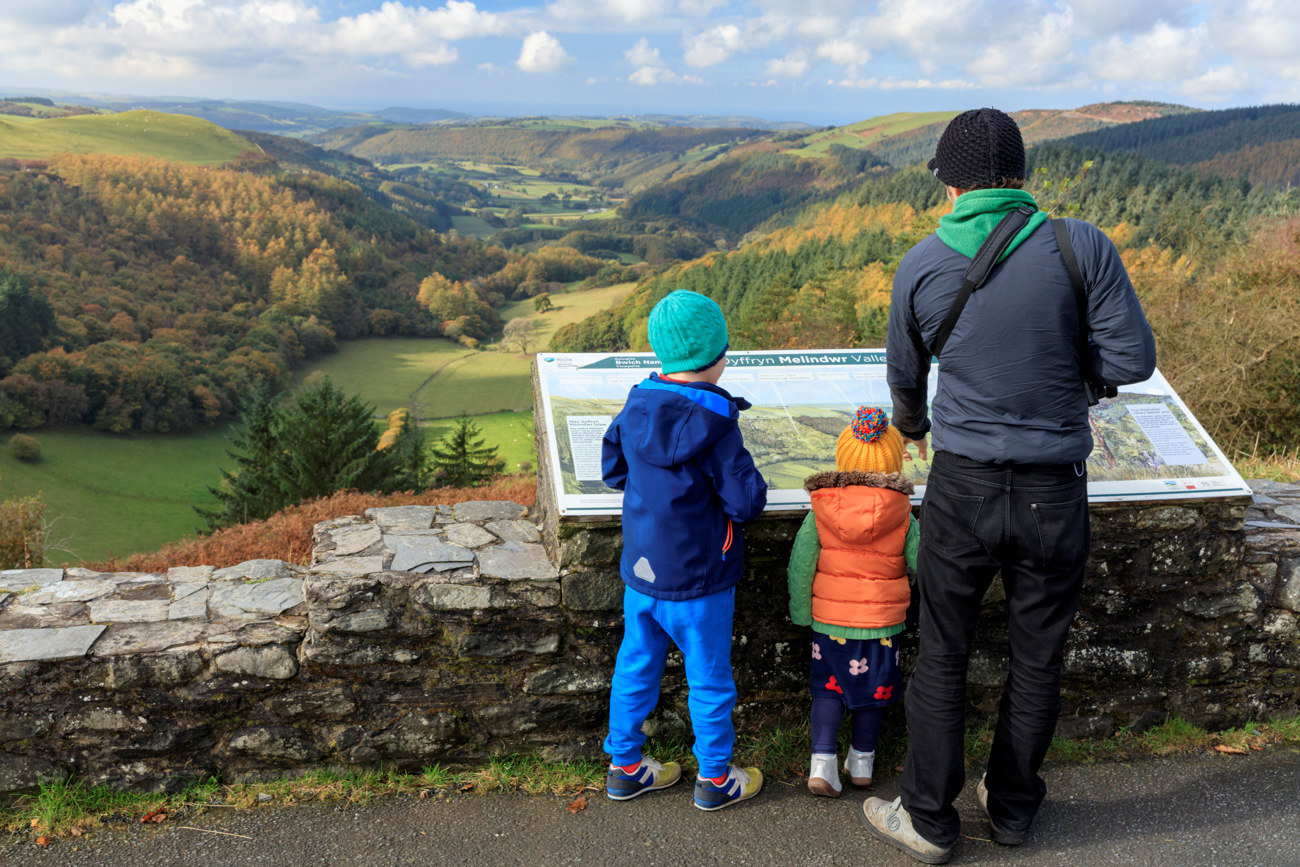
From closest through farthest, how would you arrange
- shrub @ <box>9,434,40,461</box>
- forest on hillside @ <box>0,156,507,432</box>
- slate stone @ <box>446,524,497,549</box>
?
slate stone @ <box>446,524,497,549</box> → shrub @ <box>9,434,40,461</box> → forest on hillside @ <box>0,156,507,432</box>

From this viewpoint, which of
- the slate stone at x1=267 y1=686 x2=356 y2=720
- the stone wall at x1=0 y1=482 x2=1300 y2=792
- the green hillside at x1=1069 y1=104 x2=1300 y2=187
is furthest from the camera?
the green hillside at x1=1069 y1=104 x2=1300 y2=187

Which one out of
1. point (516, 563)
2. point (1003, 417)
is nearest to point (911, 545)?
point (1003, 417)

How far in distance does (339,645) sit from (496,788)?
779mm

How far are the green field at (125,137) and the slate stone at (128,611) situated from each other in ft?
394

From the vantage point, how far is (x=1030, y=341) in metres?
2.19

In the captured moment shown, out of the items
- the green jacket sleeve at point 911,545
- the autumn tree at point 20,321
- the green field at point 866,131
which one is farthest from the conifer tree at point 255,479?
the green field at point 866,131

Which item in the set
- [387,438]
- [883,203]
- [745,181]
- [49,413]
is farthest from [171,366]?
[745,181]

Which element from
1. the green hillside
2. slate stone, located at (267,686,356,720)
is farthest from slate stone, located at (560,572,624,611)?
the green hillside

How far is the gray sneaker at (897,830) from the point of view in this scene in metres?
2.60

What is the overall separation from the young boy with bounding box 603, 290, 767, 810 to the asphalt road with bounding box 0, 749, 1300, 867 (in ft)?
1.03

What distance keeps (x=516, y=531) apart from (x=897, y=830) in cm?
185

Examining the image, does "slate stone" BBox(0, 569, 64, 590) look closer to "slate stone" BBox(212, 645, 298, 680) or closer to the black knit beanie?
"slate stone" BBox(212, 645, 298, 680)

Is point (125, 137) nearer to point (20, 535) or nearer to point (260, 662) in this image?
point (20, 535)

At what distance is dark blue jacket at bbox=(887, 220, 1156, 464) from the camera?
215 cm
